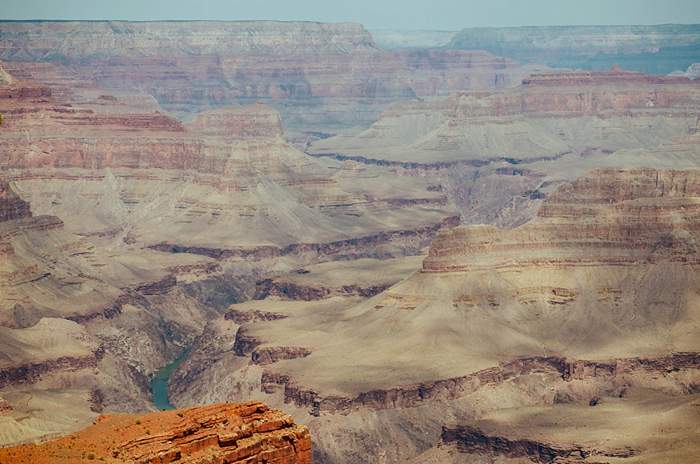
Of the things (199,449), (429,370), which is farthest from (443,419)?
(199,449)

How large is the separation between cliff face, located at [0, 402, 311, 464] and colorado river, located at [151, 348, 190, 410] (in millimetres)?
100609

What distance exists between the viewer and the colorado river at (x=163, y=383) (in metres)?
165

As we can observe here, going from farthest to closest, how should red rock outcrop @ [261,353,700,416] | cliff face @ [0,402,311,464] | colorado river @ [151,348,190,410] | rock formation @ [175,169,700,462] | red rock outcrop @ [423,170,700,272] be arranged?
red rock outcrop @ [423,170,700,272]
colorado river @ [151,348,190,410]
rock formation @ [175,169,700,462]
red rock outcrop @ [261,353,700,416]
cliff face @ [0,402,311,464]

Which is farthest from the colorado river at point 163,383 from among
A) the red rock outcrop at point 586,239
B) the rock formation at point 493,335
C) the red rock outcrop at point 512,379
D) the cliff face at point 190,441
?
the cliff face at point 190,441

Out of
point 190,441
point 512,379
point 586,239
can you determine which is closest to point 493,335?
point 512,379

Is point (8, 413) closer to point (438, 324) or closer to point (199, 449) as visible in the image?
point (438, 324)

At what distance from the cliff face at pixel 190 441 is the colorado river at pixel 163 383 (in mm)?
100609

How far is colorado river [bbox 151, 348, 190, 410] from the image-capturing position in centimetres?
16501

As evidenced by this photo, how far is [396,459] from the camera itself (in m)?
138

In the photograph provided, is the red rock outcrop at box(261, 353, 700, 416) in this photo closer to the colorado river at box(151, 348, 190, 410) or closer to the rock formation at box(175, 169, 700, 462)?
the rock formation at box(175, 169, 700, 462)

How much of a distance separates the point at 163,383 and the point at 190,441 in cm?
12172

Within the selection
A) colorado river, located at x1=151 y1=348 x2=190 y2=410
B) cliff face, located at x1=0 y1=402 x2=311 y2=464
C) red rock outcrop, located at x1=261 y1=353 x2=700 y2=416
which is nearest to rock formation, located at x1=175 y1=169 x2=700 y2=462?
red rock outcrop, located at x1=261 y1=353 x2=700 y2=416

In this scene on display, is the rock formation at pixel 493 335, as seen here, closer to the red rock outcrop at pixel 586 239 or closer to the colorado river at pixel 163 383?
the red rock outcrop at pixel 586 239

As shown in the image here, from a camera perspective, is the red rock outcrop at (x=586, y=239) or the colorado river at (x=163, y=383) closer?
the colorado river at (x=163, y=383)
